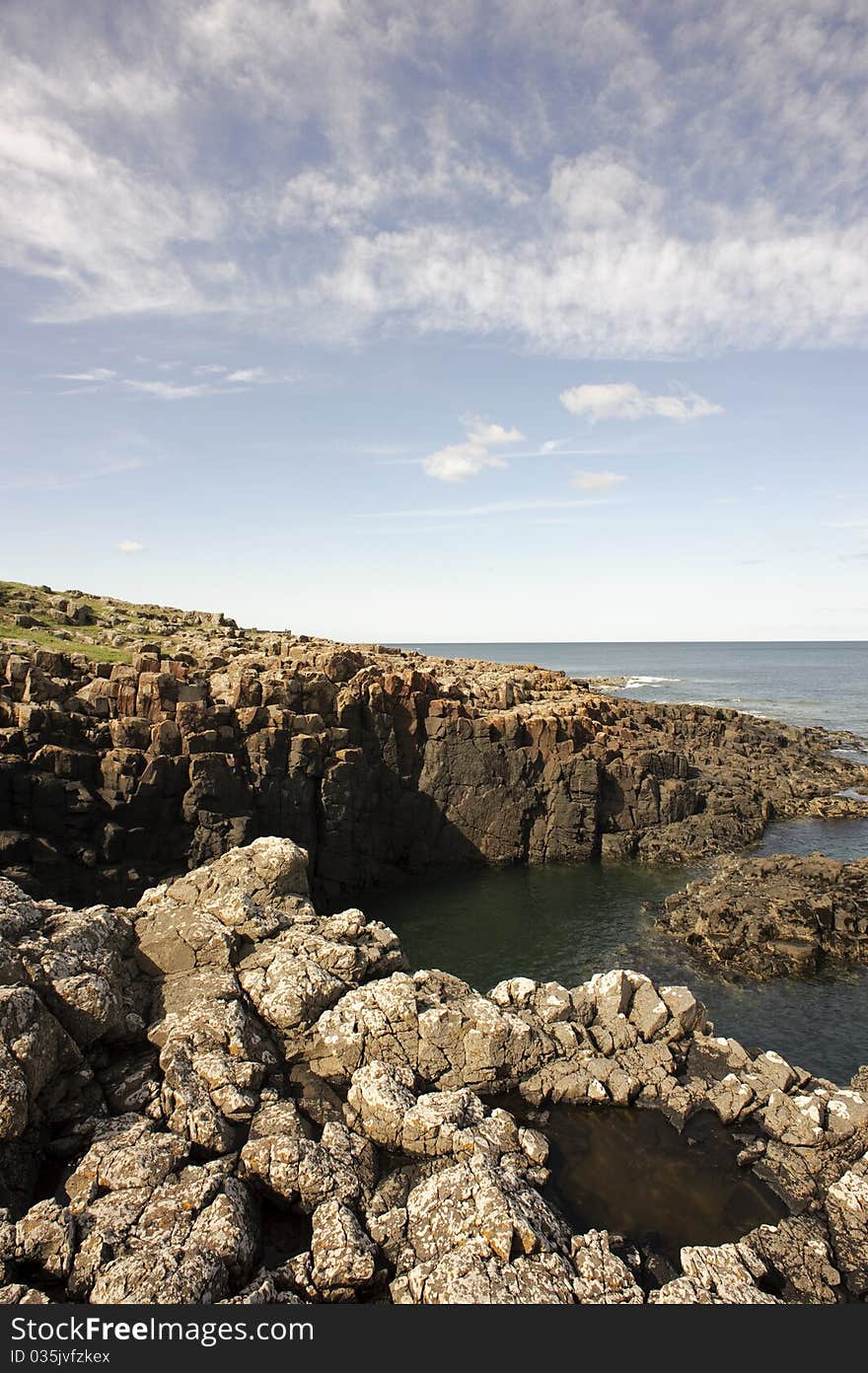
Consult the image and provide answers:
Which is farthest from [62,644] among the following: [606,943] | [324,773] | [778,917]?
[778,917]

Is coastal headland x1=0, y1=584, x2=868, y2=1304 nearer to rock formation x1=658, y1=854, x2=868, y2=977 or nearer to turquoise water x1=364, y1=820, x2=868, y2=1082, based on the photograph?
turquoise water x1=364, y1=820, x2=868, y2=1082

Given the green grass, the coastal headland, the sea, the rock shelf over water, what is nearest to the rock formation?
the sea

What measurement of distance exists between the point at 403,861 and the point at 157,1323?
3914cm

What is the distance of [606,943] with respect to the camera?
126 feet

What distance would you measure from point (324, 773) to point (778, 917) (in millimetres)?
25711

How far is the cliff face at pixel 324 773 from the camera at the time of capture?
35.5 metres

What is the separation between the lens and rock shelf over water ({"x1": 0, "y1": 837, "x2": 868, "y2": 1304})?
12203 mm

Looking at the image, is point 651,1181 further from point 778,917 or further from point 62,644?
point 62,644

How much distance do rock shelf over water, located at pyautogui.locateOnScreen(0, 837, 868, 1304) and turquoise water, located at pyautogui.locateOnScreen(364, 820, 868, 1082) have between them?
428 inches

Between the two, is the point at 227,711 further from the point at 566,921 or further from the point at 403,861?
the point at 566,921

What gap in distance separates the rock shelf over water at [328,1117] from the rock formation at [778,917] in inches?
642

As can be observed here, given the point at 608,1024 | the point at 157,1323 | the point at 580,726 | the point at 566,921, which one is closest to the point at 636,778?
the point at 580,726

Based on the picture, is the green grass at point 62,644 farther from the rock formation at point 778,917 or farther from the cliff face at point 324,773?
the rock formation at point 778,917

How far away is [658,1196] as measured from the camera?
15.3 meters
